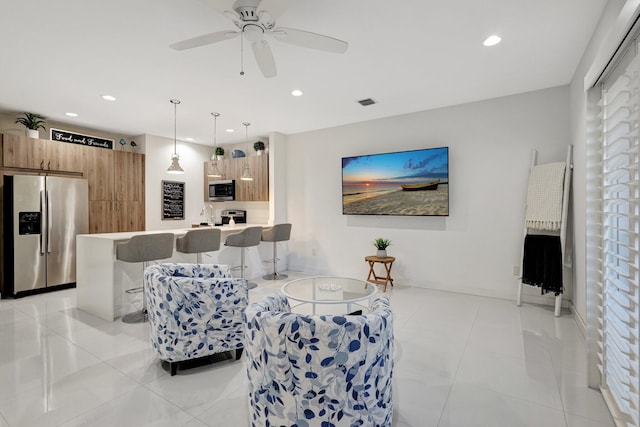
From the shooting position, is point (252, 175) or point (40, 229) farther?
point (252, 175)

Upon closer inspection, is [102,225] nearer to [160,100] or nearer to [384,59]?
[160,100]

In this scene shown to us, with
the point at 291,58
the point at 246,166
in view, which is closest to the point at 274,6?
the point at 291,58

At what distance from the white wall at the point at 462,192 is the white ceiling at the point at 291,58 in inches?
11.2

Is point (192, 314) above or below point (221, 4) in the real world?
below

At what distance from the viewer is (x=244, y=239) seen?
4672mm

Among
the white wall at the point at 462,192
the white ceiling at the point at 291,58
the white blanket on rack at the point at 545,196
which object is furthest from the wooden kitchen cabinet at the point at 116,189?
the white blanket on rack at the point at 545,196

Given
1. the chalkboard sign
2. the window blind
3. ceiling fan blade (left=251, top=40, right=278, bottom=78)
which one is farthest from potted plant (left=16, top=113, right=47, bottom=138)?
the window blind

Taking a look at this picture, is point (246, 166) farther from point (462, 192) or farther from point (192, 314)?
point (192, 314)

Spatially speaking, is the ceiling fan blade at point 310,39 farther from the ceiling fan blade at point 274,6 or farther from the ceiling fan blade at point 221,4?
the ceiling fan blade at point 221,4

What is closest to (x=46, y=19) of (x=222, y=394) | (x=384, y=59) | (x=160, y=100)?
(x=160, y=100)

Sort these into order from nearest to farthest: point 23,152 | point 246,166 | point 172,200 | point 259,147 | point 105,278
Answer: point 105,278
point 23,152
point 246,166
point 259,147
point 172,200

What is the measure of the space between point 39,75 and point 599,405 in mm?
5508

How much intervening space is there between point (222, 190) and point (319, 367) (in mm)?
5547

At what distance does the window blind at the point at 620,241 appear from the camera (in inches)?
60.2
